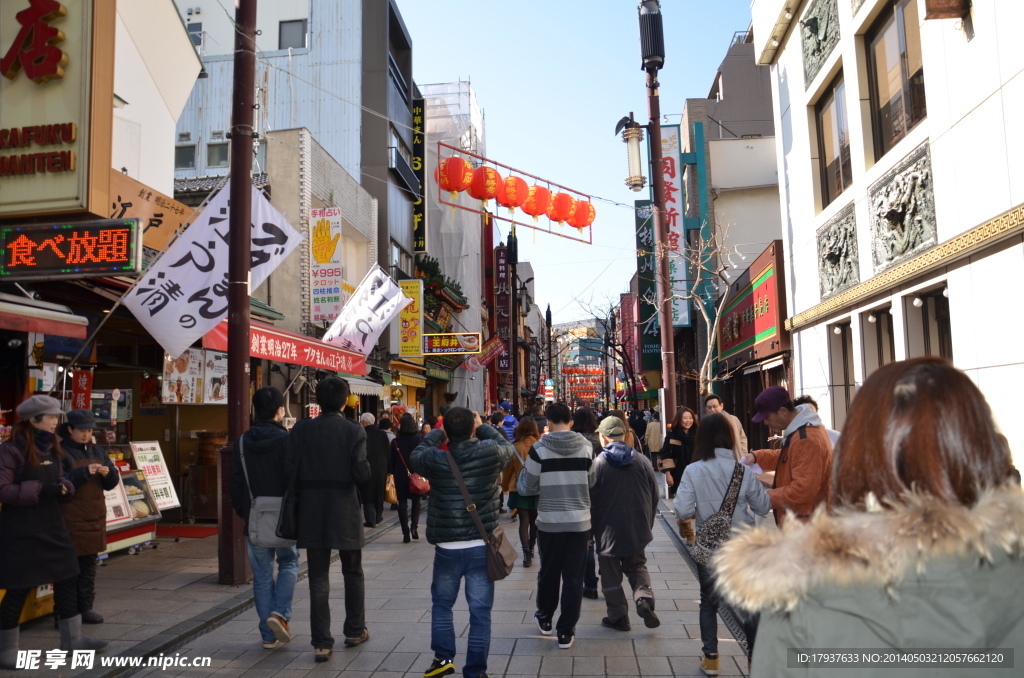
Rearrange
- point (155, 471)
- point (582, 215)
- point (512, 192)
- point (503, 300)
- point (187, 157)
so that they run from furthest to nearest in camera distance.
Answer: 1. point (503, 300)
2. point (187, 157)
3. point (582, 215)
4. point (512, 192)
5. point (155, 471)

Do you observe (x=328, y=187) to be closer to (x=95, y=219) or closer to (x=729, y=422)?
(x=95, y=219)

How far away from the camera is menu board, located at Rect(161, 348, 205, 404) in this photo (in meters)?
11.1

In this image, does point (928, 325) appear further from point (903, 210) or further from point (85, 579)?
point (85, 579)

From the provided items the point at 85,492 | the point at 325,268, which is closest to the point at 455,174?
the point at 325,268

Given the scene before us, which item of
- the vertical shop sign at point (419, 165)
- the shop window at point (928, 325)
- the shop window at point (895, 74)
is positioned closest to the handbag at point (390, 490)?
the shop window at point (928, 325)

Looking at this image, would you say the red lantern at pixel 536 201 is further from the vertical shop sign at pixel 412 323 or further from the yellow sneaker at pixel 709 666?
the yellow sneaker at pixel 709 666

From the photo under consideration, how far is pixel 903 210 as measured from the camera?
9867mm

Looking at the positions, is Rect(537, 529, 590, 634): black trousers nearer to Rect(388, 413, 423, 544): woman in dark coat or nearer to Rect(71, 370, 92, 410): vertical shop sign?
Rect(388, 413, 423, 544): woman in dark coat

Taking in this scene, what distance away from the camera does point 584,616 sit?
6.80m

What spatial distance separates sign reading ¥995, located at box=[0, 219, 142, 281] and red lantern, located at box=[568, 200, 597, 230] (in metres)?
11.9

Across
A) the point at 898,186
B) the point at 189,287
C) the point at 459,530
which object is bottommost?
the point at 459,530

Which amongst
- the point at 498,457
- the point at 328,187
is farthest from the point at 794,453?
the point at 328,187

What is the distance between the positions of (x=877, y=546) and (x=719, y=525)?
3.46 metres

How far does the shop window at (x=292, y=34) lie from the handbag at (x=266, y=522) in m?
23.2
